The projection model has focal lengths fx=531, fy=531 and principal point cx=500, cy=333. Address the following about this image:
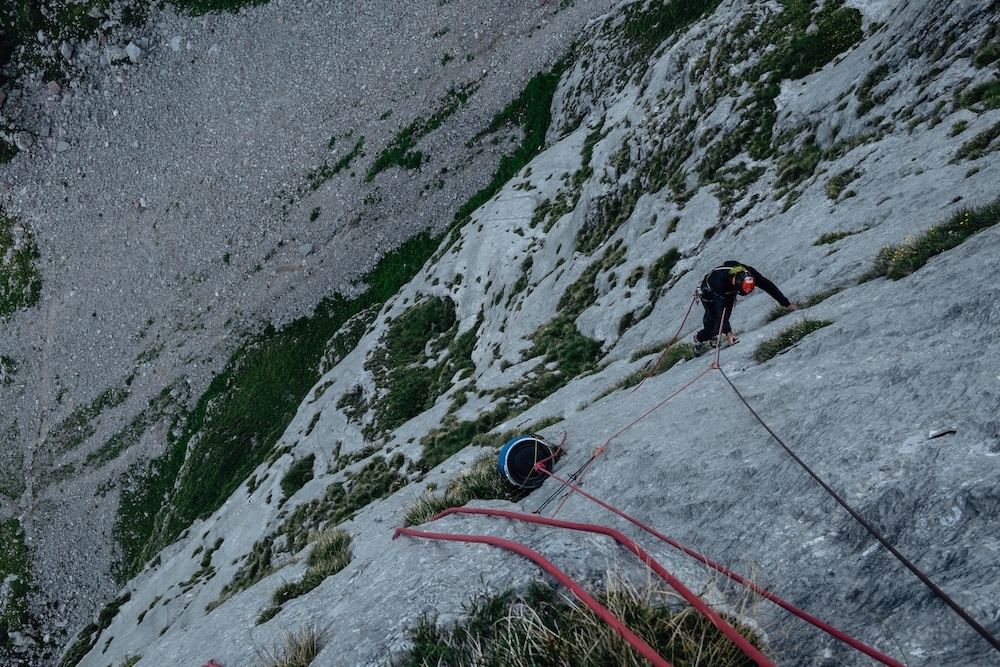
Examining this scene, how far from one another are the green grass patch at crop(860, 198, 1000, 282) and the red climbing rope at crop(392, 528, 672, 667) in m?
8.21

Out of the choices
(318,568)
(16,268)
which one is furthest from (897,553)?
(16,268)

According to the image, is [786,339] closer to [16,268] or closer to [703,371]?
[703,371]

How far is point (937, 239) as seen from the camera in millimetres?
9055

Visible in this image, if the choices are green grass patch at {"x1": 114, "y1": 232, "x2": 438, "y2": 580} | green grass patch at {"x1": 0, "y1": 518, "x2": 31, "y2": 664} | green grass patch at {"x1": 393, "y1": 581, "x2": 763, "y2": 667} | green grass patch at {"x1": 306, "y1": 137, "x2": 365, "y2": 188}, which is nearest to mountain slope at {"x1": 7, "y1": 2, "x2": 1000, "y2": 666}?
green grass patch at {"x1": 393, "y1": 581, "x2": 763, "y2": 667}

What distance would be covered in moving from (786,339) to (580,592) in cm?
724

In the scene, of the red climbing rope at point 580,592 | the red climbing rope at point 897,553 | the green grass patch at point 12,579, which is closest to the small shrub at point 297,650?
the red climbing rope at point 580,592

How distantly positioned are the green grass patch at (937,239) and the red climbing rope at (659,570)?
7.23 metres

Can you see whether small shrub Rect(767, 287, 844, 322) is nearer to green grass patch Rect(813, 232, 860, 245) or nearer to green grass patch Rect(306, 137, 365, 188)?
green grass patch Rect(813, 232, 860, 245)

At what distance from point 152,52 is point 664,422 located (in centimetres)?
5626

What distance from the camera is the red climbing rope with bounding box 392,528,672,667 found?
12.5 ft

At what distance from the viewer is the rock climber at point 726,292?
10930 millimetres

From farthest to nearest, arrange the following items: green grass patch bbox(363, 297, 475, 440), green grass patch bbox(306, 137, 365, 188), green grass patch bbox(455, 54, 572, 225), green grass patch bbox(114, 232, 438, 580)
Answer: green grass patch bbox(306, 137, 365, 188), green grass patch bbox(455, 54, 572, 225), green grass patch bbox(114, 232, 438, 580), green grass patch bbox(363, 297, 475, 440)

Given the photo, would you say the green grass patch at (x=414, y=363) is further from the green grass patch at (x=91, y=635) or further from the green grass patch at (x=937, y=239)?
the green grass patch at (x=937, y=239)

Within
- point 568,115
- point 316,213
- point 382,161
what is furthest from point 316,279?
point 568,115
